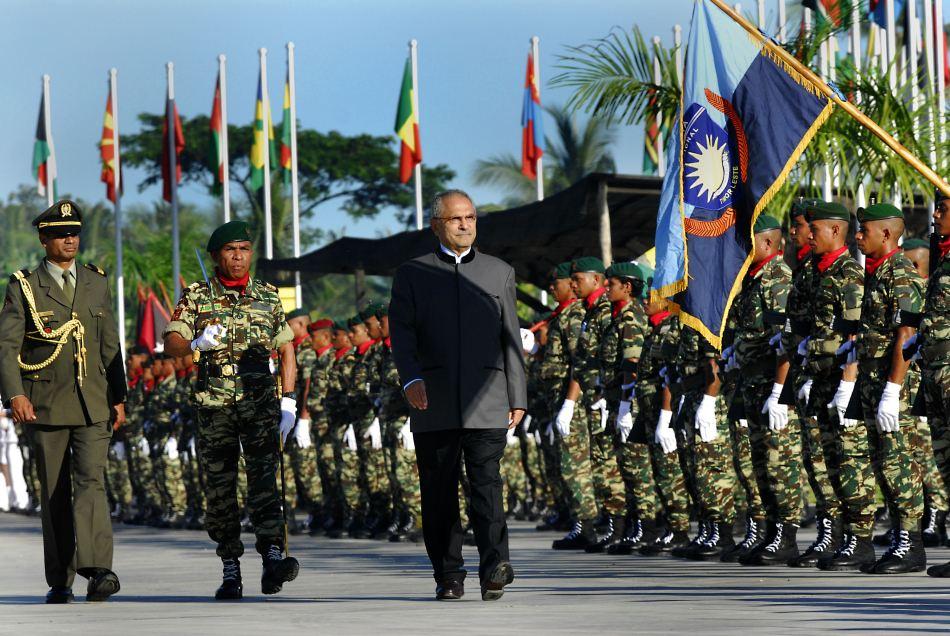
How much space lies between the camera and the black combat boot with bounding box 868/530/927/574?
9.32m

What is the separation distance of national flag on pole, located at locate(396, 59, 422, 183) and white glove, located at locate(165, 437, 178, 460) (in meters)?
12.5

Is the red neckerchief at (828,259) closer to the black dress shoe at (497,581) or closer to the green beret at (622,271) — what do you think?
the green beret at (622,271)

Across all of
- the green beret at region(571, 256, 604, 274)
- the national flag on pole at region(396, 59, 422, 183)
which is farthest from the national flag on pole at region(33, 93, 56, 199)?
the green beret at region(571, 256, 604, 274)

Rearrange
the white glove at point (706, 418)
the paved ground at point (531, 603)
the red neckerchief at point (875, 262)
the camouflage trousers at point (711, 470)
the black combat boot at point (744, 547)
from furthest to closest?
the camouflage trousers at point (711, 470) → the white glove at point (706, 418) → the black combat boot at point (744, 547) → the red neckerchief at point (875, 262) → the paved ground at point (531, 603)

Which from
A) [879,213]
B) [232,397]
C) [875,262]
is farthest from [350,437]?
[879,213]

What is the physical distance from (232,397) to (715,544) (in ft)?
12.4

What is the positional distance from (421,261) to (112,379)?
210cm

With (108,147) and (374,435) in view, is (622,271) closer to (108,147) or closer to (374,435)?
(374,435)

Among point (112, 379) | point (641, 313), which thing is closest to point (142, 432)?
point (641, 313)

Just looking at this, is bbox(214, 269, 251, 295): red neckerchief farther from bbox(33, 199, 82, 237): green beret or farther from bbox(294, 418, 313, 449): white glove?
bbox(294, 418, 313, 449): white glove

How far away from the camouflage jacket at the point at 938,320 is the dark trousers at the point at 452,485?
2.39 m

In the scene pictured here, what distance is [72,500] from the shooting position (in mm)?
9320

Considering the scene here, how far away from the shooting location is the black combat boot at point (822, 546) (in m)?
10.1

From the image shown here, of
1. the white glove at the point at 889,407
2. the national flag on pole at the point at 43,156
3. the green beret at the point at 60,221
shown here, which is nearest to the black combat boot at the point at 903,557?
the white glove at the point at 889,407
